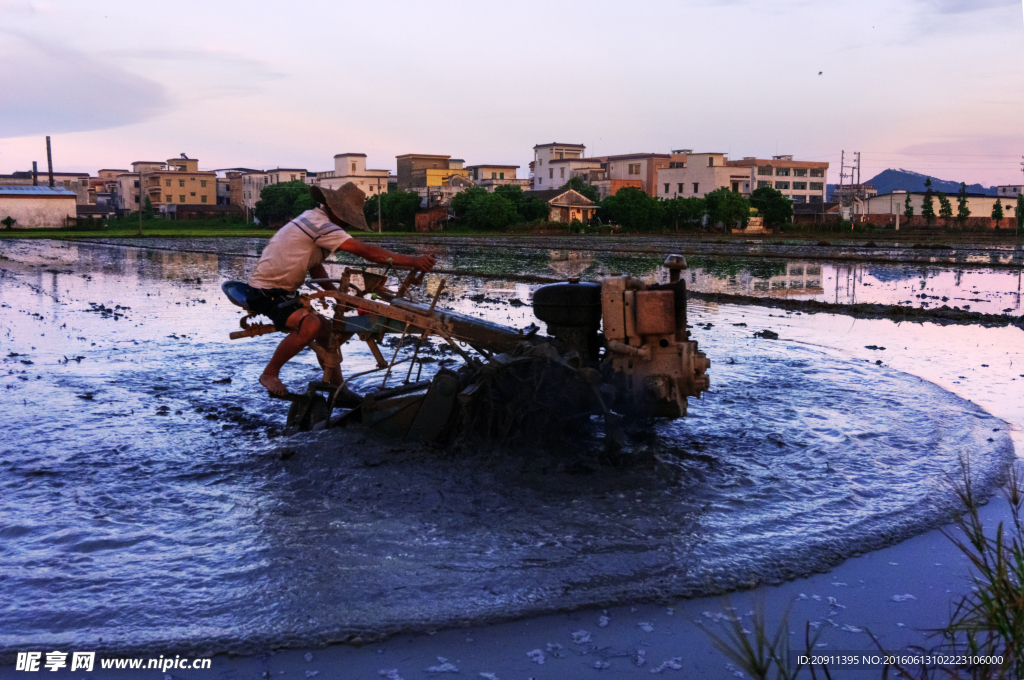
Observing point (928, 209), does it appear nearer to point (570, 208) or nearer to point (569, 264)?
point (570, 208)

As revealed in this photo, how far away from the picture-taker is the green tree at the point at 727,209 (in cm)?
7438

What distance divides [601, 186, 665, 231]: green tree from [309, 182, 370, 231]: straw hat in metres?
69.7

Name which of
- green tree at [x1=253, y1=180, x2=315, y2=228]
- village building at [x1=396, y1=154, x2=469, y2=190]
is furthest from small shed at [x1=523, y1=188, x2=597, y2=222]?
village building at [x1=396, y1=154, x2=469, y2=190]

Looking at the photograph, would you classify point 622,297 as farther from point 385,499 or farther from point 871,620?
point 871,620

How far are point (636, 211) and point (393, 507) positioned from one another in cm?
7188

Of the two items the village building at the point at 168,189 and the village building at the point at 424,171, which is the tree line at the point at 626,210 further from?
the village building at the point at 168,189

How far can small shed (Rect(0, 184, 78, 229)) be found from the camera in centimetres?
6562

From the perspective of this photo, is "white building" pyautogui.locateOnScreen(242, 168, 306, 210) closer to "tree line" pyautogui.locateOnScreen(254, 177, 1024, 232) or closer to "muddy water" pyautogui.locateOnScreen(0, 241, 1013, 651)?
"tree line" pyautogui.locateOnScreen(254, 177, 1024, 232)

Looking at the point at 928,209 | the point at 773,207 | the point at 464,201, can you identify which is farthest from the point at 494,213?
the point at 928,209

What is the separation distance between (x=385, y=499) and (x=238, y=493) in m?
1.00

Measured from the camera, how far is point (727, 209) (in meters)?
74.3

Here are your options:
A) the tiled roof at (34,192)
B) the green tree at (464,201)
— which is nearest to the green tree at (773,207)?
the green tree at (464,201)

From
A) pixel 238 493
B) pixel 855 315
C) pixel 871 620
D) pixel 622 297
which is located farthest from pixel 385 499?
pixel 855 315

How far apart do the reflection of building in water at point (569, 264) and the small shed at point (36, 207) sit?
53.1 m
